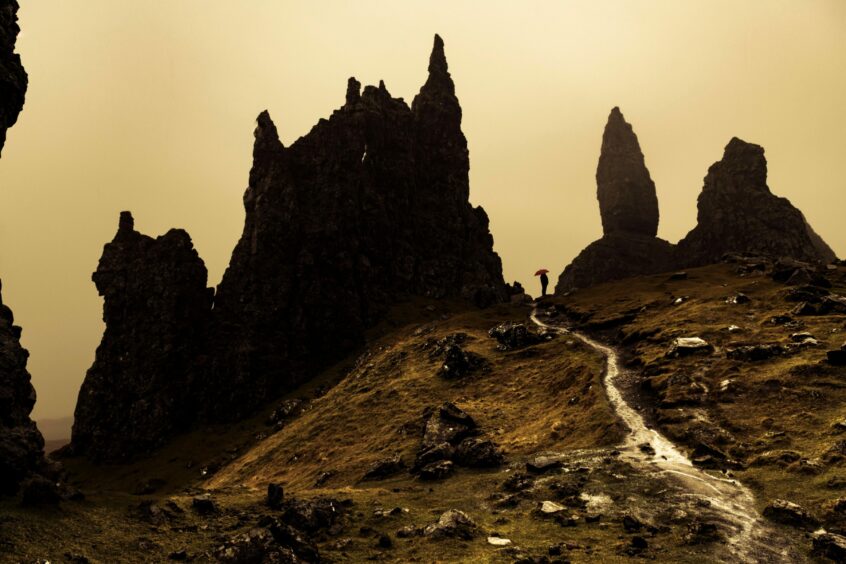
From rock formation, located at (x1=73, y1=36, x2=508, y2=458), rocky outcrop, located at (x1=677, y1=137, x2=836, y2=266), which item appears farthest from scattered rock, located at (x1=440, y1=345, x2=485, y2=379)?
rocky outcrop, located at (x1=677, y1=137, x2=836, y2=266)

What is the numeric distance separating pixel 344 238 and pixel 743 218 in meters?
138

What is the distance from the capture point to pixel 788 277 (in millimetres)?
88688

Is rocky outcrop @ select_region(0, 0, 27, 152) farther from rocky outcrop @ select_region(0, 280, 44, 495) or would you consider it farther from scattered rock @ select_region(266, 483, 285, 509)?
scattered rock @ select_region(266, 483, 285, 509)

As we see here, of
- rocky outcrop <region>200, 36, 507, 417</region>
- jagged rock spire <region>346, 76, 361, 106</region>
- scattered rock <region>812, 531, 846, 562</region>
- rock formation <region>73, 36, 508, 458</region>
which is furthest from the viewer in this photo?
jagged rock spire <region>346, 76, 361, 106</region>

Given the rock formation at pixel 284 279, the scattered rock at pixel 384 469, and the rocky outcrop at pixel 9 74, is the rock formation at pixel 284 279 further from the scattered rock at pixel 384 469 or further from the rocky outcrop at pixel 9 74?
the rocky outcrop at pixel 9 74

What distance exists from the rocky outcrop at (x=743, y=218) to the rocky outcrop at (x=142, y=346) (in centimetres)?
16191

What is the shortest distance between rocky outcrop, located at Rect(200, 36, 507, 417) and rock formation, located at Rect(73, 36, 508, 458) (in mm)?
361

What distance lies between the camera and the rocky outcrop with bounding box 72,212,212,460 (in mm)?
117000

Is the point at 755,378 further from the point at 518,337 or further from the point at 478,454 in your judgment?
the point at 518,337

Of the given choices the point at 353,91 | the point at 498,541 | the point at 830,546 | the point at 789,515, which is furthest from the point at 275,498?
the point at 353,91

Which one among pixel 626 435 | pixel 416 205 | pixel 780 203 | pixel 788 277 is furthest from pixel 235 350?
pixel 780 203

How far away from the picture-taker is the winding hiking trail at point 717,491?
25.6 metres

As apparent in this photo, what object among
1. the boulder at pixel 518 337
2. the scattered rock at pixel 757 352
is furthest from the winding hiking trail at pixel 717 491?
the boulder at pixel 518 337

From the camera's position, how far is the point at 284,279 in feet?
431
